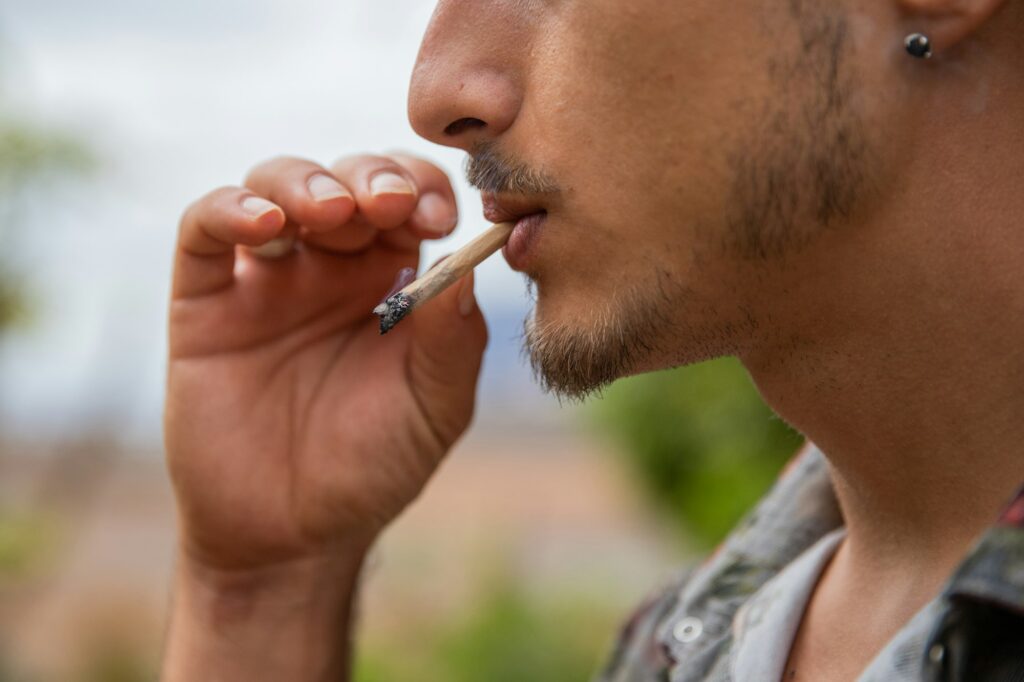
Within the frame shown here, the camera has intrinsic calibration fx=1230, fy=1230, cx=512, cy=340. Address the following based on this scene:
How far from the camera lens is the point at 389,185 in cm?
182

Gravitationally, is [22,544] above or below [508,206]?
below

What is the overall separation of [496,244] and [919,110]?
1.77 feet

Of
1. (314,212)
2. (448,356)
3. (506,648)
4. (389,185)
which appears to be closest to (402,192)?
(389,185)

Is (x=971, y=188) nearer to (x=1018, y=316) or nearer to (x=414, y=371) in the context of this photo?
(x=1018, y=316)

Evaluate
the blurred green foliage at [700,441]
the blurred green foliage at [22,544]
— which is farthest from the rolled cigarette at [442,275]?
the blurred green foliage at [22,544]

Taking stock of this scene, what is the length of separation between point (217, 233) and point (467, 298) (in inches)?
15.3

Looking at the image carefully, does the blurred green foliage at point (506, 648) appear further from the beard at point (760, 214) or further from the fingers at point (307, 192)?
the beard at point (760, 214)

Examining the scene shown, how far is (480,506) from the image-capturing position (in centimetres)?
944

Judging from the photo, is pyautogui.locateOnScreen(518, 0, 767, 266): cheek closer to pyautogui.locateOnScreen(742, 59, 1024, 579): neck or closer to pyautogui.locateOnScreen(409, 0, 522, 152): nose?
pyautogui.locateOnScreen(409, 0, 522, 152): nose

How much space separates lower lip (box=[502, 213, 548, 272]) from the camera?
59.7 inches

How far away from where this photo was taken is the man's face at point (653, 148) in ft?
4.42

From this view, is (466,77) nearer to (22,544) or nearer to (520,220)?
(520,220)

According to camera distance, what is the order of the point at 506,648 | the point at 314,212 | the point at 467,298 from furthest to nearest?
the point at 506,648 → the point at 467,298 → the point at 314,212

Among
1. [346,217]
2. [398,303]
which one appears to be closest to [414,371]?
[346,217]
